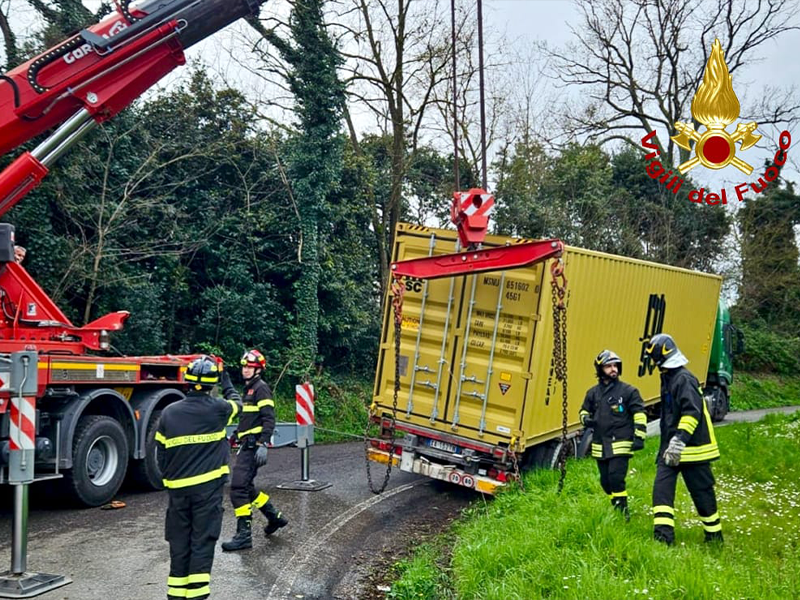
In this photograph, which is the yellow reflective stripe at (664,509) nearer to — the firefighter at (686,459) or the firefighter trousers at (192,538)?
the firefighter at (686,459)

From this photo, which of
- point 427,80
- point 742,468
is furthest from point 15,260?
point 427,80

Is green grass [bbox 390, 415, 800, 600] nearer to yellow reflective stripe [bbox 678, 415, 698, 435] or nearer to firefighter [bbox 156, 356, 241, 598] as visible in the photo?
yellow reflective stripe [bbox 678, 415, 698, 435]

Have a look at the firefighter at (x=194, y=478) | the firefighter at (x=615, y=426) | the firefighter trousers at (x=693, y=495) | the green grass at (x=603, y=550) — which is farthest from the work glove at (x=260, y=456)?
the firefighter trousers at (x=693, y=495)

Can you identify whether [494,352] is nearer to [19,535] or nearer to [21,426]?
[21,426]

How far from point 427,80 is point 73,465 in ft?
44.4

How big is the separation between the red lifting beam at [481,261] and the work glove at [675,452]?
2.04 m

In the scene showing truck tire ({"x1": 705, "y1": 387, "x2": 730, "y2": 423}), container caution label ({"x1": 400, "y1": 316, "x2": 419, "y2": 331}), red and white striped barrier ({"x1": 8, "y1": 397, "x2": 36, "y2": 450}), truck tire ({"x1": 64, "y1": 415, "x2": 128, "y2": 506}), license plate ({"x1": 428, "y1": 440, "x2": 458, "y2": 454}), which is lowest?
truck tire ({"x1": 705, "y1": 387, "x2": 730, "y2": 423})

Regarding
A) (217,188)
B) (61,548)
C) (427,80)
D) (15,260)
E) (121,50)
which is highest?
(427,80)

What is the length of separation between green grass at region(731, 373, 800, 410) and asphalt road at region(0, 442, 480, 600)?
17651 mm

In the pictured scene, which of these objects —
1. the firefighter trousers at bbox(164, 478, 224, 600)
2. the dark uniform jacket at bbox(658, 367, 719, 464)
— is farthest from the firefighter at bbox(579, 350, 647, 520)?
the firefighter trousers at bbox(164, 478, 224, 600)

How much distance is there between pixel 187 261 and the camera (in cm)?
1512

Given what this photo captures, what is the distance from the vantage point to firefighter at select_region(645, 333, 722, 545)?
5.80m

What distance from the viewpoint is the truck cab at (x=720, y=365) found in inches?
658

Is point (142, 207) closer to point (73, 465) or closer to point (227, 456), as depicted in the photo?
point (73, 465)
